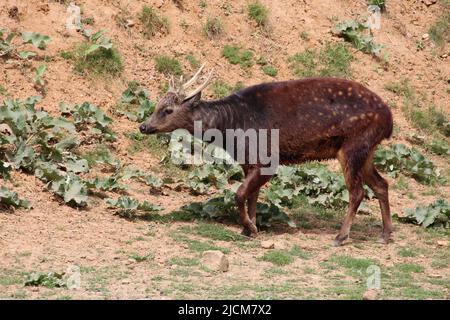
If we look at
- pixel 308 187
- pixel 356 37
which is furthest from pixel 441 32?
pixel 308 187

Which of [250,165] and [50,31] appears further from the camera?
[50,31]

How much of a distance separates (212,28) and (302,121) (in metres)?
4.51

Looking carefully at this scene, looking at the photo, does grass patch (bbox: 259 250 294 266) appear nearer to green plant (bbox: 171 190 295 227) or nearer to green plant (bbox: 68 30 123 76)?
green plant (bbox: 171 190 295 227)

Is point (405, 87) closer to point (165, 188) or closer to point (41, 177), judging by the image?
point (165, 188)

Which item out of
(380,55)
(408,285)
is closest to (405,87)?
(380,55)

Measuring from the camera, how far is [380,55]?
54.3ft

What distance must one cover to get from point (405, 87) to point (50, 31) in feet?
19.7

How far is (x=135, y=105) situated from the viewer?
14156 mm

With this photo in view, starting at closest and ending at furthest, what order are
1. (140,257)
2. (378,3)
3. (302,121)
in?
(140,257) < (302,121) < (378,3)

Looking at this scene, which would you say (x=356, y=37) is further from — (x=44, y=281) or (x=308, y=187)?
(x=44, y=281)

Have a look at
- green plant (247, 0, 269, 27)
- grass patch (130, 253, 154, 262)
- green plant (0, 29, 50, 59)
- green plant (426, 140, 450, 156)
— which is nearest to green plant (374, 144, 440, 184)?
green plant (426, 140, 450, 156)

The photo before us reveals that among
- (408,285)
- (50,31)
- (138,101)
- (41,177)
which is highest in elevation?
(50,31)

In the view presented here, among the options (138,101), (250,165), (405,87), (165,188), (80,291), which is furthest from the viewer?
(405,87)

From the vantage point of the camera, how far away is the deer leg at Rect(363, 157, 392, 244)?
11.8 metres
